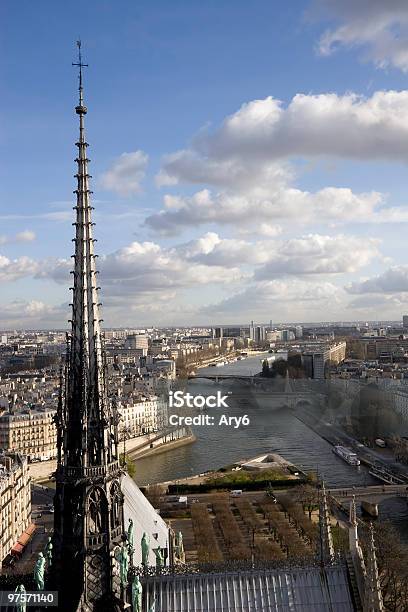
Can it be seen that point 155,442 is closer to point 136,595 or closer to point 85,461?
point 136,595

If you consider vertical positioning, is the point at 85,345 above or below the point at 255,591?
above

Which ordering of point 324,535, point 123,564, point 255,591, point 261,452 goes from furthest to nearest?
point 261,452, point 324,535, point 255,591, point 123,564

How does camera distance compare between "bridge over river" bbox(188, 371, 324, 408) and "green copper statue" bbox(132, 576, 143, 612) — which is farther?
"bridge over river" bbox(188, 371, 324, 408)

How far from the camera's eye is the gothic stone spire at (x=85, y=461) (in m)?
5.16

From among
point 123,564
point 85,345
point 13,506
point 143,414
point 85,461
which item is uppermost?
point 85,345

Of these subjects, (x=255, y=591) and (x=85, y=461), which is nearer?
(x=85, y=461)

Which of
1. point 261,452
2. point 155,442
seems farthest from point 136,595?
point 155,442

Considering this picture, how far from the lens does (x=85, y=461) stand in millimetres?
5219

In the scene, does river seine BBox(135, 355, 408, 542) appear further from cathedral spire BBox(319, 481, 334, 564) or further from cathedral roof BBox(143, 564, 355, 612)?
cathedral roof BBox(143, 564, 355, 612)

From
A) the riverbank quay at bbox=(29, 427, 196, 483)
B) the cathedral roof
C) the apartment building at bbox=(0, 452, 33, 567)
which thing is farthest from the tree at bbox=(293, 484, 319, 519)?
the cathedral roof

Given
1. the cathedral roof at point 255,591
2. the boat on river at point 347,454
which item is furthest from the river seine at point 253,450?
the cathedral roof at point 255,591

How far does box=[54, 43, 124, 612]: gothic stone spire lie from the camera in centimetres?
516

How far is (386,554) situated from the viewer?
634 inches

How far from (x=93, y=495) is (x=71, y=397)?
2.57 feet
